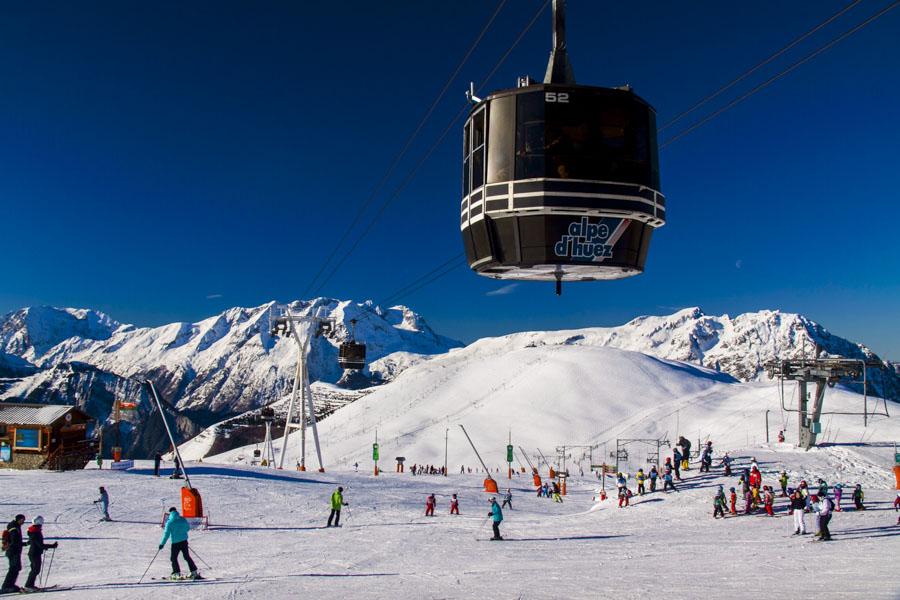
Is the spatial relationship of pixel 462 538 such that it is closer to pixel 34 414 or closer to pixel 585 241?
pixel 585 241

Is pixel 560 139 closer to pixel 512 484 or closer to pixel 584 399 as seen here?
pixel 512 484

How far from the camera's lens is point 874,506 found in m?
29.4

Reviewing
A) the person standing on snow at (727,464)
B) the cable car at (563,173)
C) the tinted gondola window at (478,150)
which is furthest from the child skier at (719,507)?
the tinted gondola window at (478,150)

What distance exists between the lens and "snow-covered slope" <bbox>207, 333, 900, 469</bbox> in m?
74.6

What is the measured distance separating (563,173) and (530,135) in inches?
24.8

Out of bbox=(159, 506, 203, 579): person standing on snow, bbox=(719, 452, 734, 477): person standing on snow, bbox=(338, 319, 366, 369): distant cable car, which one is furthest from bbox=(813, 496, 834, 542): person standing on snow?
bbox=(338, 319, 366, 369): distant cable car

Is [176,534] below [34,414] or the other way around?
below

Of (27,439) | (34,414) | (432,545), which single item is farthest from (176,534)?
(34,414)

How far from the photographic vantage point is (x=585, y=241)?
8.78m

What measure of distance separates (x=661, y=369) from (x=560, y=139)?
10137cm

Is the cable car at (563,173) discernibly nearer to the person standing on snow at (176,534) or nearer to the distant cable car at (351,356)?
the person standing on snow at (176,534)

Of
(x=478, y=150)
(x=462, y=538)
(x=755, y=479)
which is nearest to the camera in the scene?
(x=478, y=150)

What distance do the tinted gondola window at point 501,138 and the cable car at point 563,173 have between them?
12 millimetres

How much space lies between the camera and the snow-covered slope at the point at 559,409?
74.6 metres
